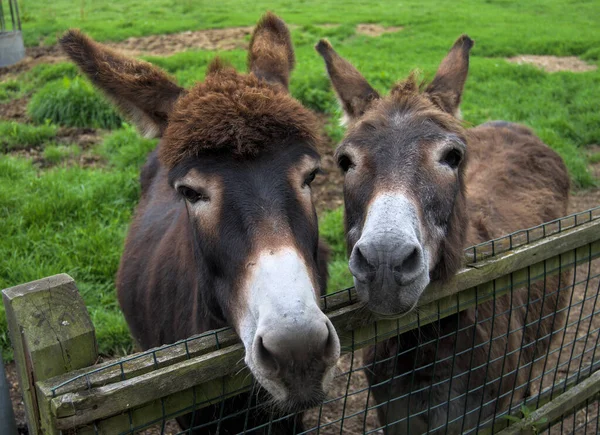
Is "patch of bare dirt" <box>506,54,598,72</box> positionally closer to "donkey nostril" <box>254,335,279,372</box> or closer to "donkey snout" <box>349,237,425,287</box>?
"donkey snout" <box>349,237,425,287</box>

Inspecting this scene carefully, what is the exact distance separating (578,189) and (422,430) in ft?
17.3

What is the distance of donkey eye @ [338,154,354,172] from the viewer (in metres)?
2.96

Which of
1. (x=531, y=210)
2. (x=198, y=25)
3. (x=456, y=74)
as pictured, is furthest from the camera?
(x=198, y=25)

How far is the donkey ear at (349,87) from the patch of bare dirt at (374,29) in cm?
1144

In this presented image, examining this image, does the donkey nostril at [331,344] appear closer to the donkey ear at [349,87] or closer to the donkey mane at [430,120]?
the donkey mane at [430,120]

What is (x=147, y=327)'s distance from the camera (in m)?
3.59

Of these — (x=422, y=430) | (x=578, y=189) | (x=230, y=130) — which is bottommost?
(x=578, y=189)

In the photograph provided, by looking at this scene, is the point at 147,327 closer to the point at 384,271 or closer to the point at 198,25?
the point at 384,271

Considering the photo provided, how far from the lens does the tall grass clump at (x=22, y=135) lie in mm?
7238

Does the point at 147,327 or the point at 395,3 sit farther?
the point at 395,3

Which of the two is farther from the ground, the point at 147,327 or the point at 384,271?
the point at 384,271

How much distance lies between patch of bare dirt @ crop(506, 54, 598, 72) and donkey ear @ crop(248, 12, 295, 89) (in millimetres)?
9465

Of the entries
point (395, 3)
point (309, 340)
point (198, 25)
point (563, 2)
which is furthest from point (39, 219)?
point (563, 2)

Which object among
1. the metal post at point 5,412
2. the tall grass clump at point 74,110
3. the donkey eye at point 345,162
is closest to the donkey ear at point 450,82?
the donkey eye at point 345,162
